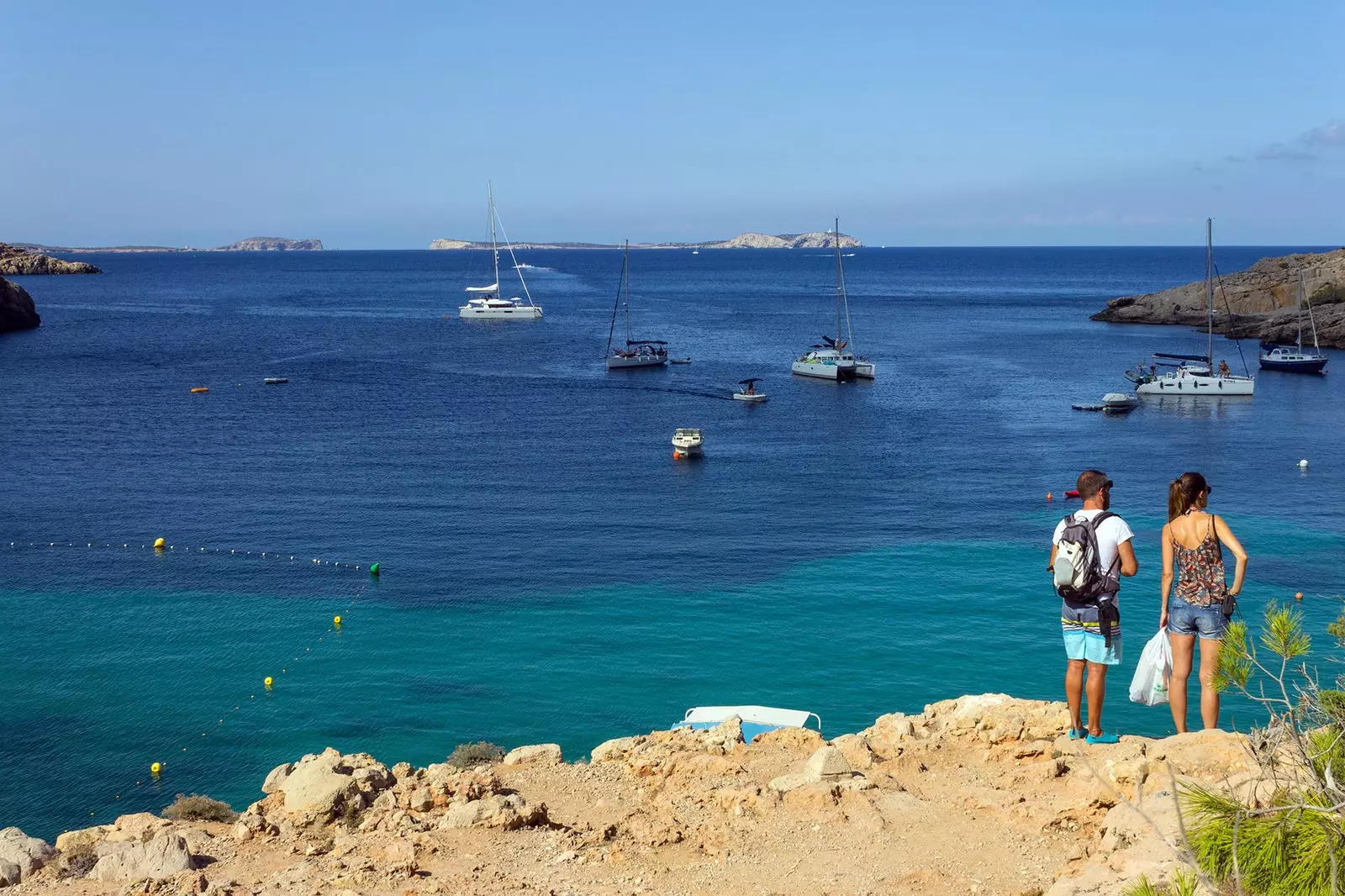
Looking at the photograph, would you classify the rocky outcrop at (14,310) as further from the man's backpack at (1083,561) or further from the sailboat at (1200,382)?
the man's backpack at (1083,561)

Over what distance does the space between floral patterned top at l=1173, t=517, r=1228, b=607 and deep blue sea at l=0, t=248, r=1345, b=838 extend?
400 inches

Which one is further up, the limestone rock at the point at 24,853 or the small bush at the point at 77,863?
the small bush at the point at 77,863

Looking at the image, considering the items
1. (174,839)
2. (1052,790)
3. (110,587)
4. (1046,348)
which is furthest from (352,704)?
(1046,348)

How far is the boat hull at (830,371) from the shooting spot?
7638cm

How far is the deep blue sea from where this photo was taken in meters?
24.5

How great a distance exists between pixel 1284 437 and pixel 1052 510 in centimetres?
2253

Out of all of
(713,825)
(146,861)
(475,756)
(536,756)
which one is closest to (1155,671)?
(713,825)

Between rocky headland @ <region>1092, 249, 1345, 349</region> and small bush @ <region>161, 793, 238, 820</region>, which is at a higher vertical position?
rocky headland @ <region>1092, 249, 1345, 349</region>

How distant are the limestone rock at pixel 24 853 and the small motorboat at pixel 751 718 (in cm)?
1032

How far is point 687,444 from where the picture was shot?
166 ft

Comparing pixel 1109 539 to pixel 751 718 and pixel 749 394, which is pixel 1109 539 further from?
pixel 749 394

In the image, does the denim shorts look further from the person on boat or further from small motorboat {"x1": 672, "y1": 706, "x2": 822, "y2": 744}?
small motorboat {"x1": 672, "y1": 706, "x2": 822, "y2": 744}

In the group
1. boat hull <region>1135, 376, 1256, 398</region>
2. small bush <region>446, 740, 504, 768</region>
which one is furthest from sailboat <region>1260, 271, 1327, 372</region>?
small bush <region>446, 740, 504, 768</region>

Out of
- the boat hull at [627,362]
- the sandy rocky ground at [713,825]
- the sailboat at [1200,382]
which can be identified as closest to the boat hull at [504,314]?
the boat hull at [627,362]
